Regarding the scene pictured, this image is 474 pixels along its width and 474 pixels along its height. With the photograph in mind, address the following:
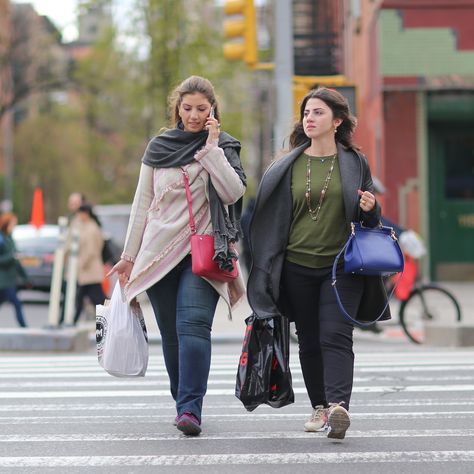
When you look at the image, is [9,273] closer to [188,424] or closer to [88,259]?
[88,259]

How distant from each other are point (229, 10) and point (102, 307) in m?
9.45

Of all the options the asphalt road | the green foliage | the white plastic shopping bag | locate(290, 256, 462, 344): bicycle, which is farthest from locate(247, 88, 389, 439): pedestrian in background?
the green foliage

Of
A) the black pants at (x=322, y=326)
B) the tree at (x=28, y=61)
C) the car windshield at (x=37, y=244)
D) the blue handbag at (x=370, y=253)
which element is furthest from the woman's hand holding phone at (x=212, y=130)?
the tree at (x=28, y=61)

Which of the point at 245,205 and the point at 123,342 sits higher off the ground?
the point at 123,342

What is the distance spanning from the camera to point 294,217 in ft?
23.1

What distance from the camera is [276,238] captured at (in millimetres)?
7035

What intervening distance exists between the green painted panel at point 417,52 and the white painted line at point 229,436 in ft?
53.7

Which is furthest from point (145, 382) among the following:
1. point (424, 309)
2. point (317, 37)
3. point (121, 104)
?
point (121, 104)

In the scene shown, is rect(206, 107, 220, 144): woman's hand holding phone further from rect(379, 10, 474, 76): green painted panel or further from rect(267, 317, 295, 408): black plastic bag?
rect(379, 10, 474, 76): green painted panel

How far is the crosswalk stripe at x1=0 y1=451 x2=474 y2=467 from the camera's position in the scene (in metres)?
6.35

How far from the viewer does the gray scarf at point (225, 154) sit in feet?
23.4

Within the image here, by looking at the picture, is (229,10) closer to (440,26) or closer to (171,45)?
(440,26)

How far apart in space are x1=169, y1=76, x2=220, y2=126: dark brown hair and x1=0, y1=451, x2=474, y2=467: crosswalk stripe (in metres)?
1.89

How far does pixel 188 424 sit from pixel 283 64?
37.9 feet
